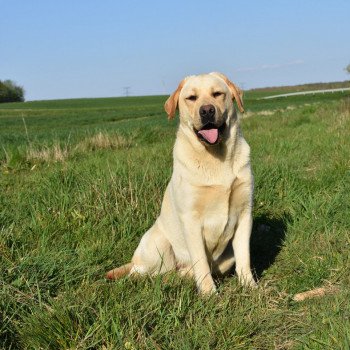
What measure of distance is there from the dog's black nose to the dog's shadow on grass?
134 cm

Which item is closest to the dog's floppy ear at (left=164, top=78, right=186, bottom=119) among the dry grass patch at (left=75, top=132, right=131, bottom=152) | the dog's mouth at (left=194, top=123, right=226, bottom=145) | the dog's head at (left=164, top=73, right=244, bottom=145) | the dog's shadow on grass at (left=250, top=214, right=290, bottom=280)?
the dog's head at (left=164, top=73, right=244, bottom=145)

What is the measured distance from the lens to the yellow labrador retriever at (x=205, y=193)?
3.51 m

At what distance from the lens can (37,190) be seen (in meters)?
5.24

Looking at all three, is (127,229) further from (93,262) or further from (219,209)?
(219,209)

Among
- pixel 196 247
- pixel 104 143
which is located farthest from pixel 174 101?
pixel 104 143

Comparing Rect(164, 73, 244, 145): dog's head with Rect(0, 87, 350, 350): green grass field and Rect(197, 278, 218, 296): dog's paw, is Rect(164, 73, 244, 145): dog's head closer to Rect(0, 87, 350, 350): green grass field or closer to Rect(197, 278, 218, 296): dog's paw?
Rect(197, 278, 218, 296): dog's paw

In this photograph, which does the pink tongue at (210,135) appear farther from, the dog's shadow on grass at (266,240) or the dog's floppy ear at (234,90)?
the dog's shadow on grass at (266,240)

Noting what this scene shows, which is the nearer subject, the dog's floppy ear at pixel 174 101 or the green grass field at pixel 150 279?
the green grass field at pixel 150 279

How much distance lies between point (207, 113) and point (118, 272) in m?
1.35

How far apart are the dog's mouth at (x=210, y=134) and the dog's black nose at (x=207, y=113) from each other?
68 mm

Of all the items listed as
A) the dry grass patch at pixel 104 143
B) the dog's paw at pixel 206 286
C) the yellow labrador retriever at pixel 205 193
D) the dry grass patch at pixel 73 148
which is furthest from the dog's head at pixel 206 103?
the dry grass patch at pixel 104 143

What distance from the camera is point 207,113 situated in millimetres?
3482

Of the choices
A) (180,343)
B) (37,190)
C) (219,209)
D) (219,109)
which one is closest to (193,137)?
(219,109)

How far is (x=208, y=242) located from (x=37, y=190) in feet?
7.86
